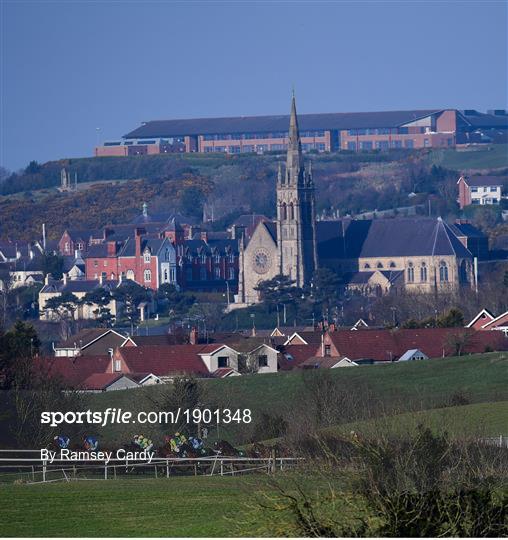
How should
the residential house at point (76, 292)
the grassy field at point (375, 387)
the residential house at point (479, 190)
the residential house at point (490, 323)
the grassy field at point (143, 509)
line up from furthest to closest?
the residential house at point (479, 190) < the residential house at point (76, 292) < the residential house at point (490, 323) < the grassy field at point (375, 387) < the grassy field at point (143, 509)

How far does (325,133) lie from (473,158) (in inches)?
732

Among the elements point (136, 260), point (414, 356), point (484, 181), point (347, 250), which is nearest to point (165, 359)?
point (414, 356)

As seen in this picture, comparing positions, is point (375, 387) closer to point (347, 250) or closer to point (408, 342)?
point (408, 342)

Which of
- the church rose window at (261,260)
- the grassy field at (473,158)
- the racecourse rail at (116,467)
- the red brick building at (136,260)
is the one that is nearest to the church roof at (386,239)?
the church rose window at (261,260)

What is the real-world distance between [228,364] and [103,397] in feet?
43.7

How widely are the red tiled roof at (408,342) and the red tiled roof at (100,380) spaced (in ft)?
26.4

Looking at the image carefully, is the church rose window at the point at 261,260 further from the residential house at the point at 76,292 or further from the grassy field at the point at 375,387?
the grassy field at the point at 375,387

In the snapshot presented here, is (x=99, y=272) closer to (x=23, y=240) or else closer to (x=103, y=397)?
(x=23, y=240)

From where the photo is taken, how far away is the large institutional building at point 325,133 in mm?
184250

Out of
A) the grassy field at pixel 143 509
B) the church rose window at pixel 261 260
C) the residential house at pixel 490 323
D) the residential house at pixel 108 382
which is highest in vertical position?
the church rose window at pixel 261 260

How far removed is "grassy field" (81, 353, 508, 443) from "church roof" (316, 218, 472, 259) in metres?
69.3

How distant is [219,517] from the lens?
15.3m

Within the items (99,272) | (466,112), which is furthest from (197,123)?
(99,272)

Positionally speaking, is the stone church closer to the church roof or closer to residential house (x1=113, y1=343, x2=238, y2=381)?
the church roof
